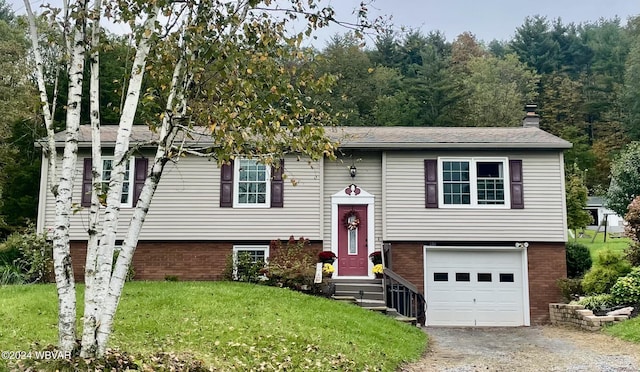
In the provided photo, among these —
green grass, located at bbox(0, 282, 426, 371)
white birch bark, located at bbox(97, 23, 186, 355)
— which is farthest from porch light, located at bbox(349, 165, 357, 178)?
white birch bark, located at bbox(97, 23, 186, 355)

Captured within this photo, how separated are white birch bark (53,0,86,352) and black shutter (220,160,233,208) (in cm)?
806

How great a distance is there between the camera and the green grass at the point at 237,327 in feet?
22.5

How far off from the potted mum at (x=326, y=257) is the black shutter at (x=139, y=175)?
4833 mm

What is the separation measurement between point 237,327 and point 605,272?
29.8 ft

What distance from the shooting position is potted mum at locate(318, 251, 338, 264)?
1312 centimetres

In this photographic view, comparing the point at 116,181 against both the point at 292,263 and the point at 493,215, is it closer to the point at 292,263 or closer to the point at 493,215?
the point at 292,263

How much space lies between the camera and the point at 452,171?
1393 centimetres

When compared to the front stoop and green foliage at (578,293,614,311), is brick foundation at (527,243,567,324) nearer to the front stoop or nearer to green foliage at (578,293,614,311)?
green foliage at (578,293,614,311)

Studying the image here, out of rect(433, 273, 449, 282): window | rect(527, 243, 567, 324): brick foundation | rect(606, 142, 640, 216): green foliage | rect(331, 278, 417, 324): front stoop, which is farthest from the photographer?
rect(606, 142, 640, 216): green foliage

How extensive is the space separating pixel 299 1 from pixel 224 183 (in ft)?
26.7

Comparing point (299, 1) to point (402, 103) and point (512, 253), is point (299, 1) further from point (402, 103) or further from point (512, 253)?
point (402, 103)

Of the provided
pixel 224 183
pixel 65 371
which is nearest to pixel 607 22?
pixel 224 183

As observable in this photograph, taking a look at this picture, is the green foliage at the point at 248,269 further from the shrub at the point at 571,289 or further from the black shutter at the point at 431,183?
the shrub at the point at 571,289

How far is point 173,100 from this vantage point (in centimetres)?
588
